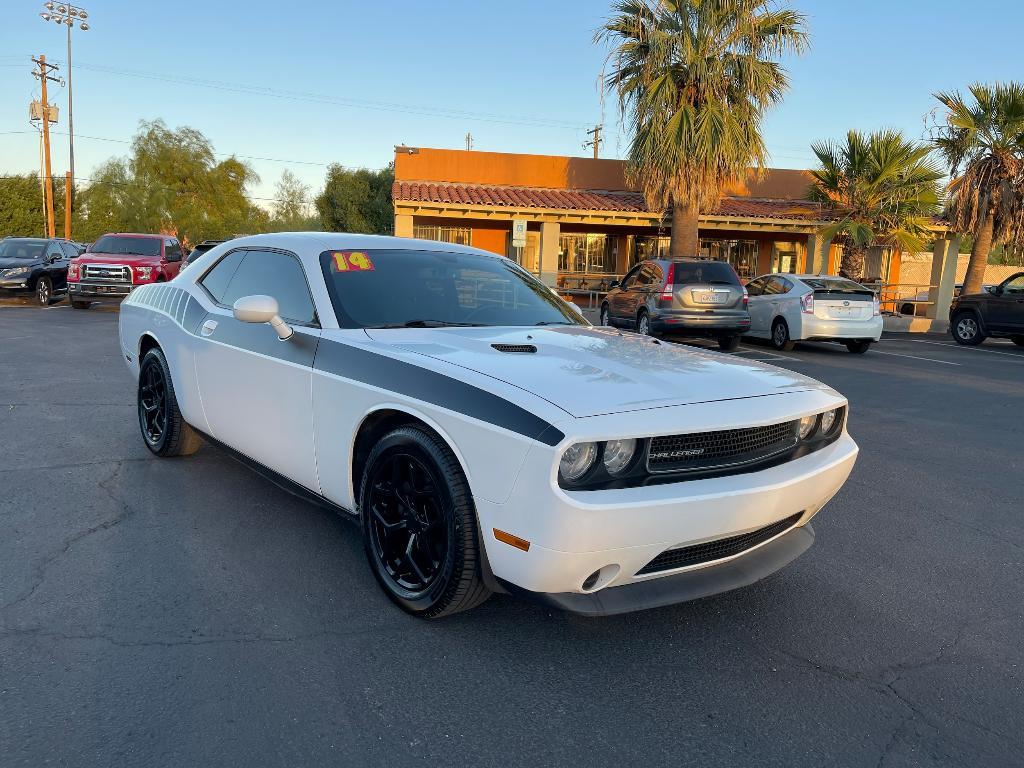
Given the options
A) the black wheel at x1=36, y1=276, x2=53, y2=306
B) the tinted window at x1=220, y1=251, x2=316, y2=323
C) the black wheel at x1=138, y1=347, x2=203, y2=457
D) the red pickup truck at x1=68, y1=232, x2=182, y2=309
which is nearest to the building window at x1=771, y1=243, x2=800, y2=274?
the red pickup truck at x1=68, y1=232, x2=182, y2=309

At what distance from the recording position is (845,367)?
1212 cm

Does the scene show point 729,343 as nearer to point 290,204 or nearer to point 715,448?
point 715,448

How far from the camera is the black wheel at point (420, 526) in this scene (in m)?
2.87

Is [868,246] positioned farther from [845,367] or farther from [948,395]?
[948,395]

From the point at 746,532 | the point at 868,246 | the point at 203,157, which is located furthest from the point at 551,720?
the point at 203,157

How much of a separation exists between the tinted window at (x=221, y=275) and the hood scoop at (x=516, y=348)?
2071 millimetres

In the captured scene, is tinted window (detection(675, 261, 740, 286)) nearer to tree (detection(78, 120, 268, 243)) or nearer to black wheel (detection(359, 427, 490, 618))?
black wheel (detection(359, 427, 490, 618))

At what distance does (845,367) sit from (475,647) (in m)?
10.5

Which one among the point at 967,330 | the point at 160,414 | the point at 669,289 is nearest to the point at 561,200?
the point at 669,289

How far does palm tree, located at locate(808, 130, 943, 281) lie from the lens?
765 inches

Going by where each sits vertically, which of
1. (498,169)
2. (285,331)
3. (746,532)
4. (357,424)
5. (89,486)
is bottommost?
(89,486)

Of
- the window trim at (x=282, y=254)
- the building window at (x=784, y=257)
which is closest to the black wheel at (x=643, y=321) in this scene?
the window trim at (x=282, y=254)

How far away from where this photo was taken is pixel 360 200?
46.9 meters

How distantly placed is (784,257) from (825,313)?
45.7ft
